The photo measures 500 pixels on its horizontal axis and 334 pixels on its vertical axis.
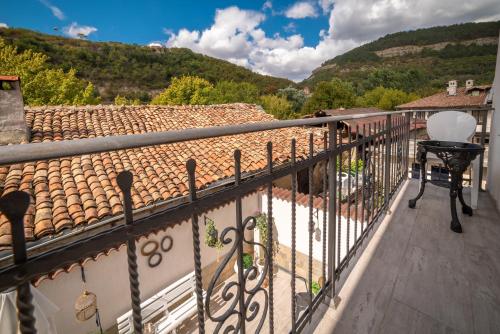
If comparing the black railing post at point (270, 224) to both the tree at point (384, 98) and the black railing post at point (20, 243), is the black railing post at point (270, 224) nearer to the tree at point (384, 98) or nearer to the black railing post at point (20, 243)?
the black railing post at point (20, 243)

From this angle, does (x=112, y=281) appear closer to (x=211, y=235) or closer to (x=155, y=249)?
(x=155, y=249)

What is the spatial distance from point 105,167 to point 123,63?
116ft

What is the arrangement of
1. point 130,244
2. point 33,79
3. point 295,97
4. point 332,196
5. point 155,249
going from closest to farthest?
point 130,244 < point 332,196 < point 155,249 < point 33,79 < point 295,97

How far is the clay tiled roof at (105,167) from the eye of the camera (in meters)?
3.88

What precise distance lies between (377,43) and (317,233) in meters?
65.8

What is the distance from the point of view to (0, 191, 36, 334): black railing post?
1.32ft

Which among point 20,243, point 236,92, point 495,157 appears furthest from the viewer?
point 236,92

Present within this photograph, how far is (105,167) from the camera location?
17.8 ft

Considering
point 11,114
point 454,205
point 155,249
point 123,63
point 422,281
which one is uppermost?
point 123,63

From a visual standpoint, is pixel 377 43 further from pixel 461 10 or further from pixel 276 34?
pixel 276 34

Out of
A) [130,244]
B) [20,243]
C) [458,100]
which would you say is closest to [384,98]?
[458,100]

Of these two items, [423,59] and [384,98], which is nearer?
[384,98]

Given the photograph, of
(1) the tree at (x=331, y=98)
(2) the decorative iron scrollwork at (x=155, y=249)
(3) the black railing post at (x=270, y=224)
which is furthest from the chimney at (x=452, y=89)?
(3) the black railing post at (x=270, y=224)

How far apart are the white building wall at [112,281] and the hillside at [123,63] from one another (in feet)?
101
